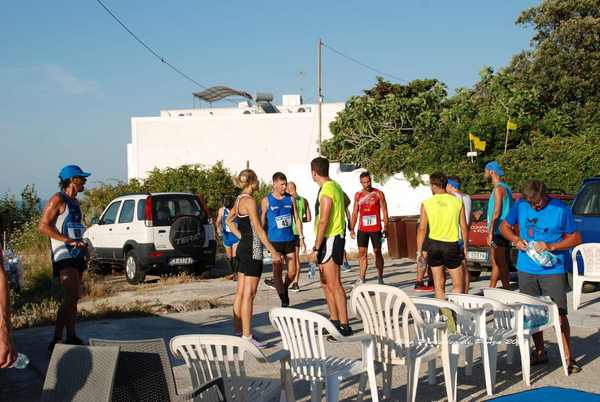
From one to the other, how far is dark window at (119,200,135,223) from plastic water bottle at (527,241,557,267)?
418 inches

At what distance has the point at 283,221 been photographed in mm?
10461

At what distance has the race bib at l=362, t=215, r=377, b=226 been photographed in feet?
40.5

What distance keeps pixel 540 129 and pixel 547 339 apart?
1736cm

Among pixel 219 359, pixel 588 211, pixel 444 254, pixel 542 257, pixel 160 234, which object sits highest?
pixel 588 211

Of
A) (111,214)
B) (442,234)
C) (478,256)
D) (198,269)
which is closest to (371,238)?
(478,256)

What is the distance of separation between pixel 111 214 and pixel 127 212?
803mm

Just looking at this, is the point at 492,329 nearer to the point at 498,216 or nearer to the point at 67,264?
the point at 498,216

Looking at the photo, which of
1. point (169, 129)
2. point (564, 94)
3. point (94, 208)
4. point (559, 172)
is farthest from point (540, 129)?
point (169, 129)

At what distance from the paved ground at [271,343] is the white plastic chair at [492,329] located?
20 centimetres

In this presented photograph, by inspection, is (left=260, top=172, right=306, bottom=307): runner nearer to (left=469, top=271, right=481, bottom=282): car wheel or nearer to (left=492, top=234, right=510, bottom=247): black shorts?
(left=492, top=234, right=510, bottom=247): black shorts

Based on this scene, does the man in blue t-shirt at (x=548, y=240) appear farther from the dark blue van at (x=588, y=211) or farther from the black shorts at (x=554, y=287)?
the dark blue van at (x=588, y=211)

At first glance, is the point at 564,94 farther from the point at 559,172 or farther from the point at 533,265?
the point at 533,265

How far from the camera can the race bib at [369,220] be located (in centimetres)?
1235

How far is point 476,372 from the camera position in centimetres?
707
